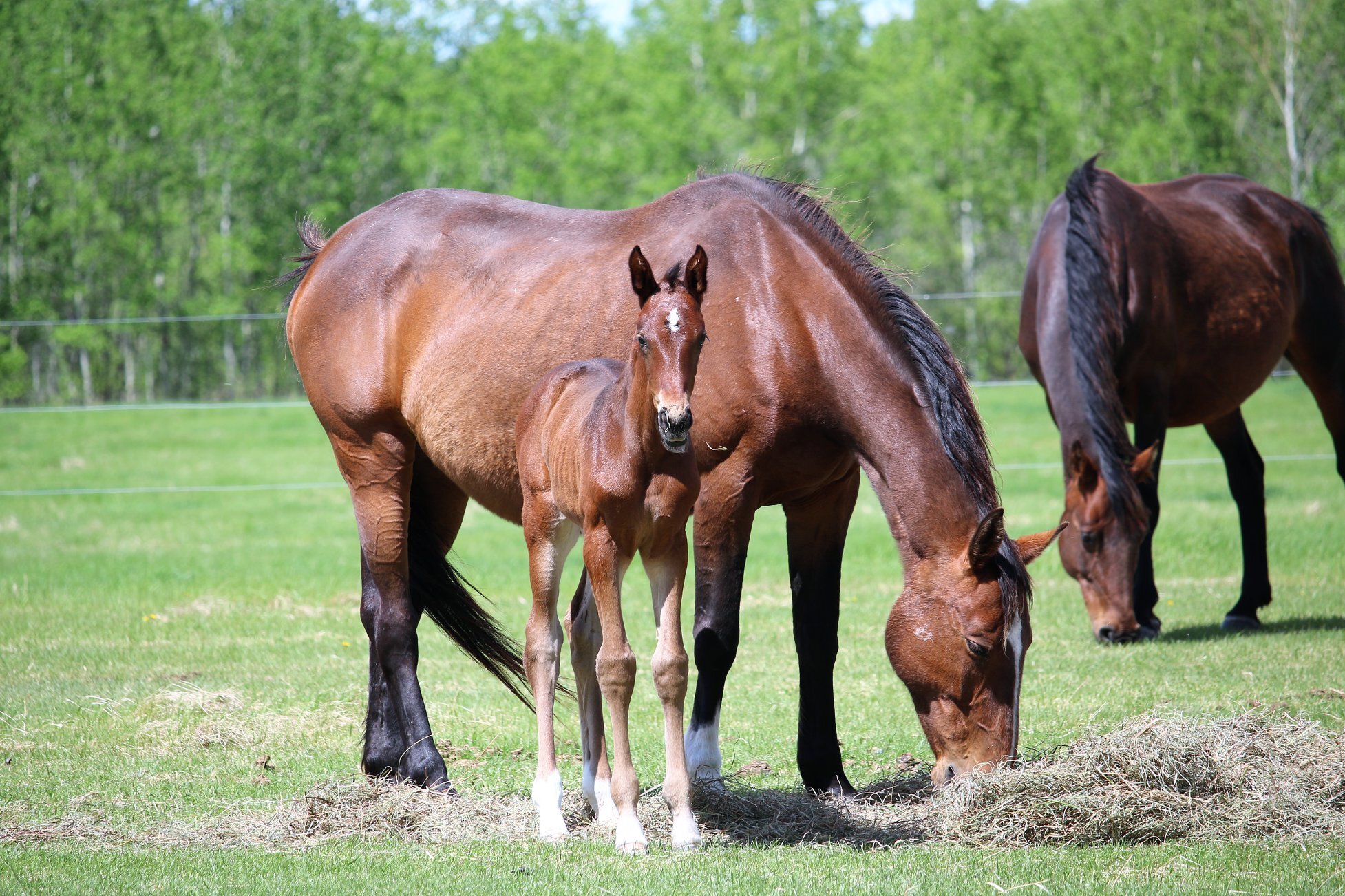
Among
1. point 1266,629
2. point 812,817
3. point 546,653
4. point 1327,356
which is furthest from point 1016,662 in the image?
point 1327,356

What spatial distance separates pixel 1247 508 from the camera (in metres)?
8.62

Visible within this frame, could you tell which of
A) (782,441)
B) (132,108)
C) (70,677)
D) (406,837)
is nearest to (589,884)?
(406,837)

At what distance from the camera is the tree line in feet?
66.7

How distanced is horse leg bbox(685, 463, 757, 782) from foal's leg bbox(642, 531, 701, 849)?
0.49m

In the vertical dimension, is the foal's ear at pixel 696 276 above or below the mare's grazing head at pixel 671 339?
above

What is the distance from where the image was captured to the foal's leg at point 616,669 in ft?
12.8

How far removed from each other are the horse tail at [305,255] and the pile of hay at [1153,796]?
12.7 ft

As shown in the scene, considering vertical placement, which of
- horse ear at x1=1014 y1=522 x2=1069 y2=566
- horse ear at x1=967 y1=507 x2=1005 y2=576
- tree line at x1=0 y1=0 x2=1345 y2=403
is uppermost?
tree line at x1=0 y1=0 x2=1345 y2=403

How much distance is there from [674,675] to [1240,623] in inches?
217

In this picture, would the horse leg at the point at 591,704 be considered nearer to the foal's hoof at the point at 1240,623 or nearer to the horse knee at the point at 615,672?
the horse knee at the point at 615,672

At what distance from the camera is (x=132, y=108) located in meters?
25.2

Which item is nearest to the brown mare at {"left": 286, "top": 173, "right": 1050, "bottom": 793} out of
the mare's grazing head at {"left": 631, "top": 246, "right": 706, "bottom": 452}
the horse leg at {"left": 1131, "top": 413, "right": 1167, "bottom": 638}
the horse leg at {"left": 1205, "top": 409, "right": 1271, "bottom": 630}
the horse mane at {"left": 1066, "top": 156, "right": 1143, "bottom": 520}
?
the mare's grazing head at {"left": 631, "top": 246, "right": 706, "bottom": 452}

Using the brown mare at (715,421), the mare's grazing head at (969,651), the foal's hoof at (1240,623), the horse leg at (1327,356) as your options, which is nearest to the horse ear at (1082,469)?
the foal's hoof at (1240,623)

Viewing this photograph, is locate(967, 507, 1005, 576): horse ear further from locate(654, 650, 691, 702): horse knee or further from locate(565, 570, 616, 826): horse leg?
locate(565, 570, 616, 826): horse leg
